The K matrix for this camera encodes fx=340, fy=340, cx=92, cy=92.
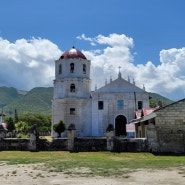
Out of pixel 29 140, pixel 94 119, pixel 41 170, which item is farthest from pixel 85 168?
pixel 94 119

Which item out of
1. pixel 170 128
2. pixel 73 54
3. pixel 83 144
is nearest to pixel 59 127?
pixel 73 54

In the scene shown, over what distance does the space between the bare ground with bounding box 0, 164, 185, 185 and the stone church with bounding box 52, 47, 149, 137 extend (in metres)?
36.2

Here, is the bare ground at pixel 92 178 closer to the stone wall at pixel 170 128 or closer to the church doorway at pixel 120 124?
the stone wall at pixel 170 128

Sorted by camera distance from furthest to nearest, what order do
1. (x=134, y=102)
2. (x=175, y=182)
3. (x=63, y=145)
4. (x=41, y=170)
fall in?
(x=134, y=102)
(x=63, y=145)
(x=41, y=170)
(x=175, y=182)

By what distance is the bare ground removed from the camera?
479 inches

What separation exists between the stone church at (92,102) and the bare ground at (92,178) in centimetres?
3621

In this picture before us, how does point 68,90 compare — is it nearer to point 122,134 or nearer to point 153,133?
point 122,134

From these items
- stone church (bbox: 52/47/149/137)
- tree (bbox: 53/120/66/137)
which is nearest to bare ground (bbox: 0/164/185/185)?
tree (bbox: 53/120/66/137)

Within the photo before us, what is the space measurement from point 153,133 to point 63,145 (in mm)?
7256

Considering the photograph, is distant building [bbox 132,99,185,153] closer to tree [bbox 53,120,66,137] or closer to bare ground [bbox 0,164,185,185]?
bare ground [bbox 0,164,185,185]

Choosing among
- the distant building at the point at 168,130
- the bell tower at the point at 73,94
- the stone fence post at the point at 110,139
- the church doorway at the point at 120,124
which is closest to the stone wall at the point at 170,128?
the distant building at the point at 168,130

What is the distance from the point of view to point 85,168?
1612 cm

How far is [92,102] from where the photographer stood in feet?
171

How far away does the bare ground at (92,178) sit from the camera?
1217 cm
